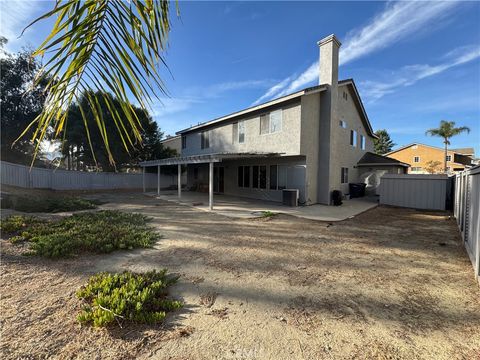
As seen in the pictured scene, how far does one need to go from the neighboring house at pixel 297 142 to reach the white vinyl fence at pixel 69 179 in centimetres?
618

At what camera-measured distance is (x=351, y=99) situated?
15562 mm

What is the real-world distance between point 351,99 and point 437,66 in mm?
4990

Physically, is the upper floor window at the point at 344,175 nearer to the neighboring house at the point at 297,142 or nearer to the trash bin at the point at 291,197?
the neighboring house at the point at 297,142

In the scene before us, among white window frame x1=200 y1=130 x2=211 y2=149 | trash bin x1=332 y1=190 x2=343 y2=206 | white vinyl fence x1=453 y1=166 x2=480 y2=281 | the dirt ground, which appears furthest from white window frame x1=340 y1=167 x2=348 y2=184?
white window frame x1=200 y1=130 x2=211 y2=149

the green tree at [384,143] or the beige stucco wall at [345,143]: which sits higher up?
the green tree at [384,143]

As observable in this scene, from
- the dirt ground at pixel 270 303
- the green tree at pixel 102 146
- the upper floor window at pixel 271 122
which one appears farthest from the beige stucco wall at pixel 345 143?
the green tree at pixel 102 146

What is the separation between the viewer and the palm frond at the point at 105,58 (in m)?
0.99

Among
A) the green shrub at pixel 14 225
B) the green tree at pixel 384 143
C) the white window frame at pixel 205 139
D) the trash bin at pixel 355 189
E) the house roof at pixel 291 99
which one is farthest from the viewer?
the green tree at pixel 384 143

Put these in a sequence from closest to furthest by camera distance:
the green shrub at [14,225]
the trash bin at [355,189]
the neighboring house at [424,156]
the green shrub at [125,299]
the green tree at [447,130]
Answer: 1. the green shrub at [125,299]
2. the green shrub at [14,225]
3. the trash bin at [355,189]
4. the green tree at [447,130]
5. the neighboring house at [424,156]

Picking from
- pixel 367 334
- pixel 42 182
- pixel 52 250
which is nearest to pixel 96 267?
pixel 52 250

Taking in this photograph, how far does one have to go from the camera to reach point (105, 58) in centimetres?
106

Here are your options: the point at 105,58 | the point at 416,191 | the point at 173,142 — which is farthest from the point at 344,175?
the point at 173,142

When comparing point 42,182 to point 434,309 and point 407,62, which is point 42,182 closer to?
point 434,309

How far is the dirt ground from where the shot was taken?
2.19 m
